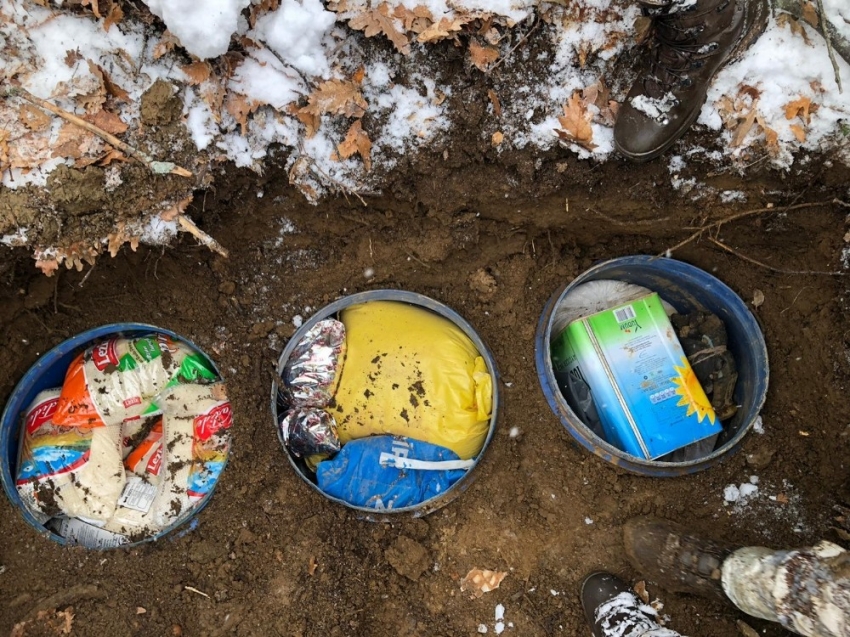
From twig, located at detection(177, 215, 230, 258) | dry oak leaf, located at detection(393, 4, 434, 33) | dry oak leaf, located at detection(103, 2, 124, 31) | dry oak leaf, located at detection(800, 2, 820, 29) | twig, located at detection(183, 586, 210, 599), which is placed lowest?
twig, located at detection(183, 586, 210, 599)

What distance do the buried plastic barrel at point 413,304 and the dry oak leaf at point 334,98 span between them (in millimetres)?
746

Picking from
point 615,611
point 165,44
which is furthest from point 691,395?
point 165,44

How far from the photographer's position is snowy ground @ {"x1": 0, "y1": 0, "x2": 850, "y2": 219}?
5.76 ft

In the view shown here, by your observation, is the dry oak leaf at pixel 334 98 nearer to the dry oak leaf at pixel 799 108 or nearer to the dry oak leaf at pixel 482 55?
the dry oak leaf at pixel 482 55

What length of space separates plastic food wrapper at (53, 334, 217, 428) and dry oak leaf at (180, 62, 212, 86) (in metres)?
1.09

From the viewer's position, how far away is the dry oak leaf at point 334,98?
1881 millimetres

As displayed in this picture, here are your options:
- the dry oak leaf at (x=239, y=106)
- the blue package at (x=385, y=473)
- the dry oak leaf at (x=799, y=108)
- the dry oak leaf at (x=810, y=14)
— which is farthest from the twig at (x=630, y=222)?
the dry oak leaf at (x=239, y=106)

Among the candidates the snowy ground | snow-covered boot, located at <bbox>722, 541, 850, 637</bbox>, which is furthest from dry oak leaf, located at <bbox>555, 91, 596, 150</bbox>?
snow-covered boot, located at <bbox>722, 541, 850, 637</bbox>

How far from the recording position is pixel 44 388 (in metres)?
2.44

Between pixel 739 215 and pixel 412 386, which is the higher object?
pixel 739 215

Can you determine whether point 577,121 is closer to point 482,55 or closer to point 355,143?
point 482,55

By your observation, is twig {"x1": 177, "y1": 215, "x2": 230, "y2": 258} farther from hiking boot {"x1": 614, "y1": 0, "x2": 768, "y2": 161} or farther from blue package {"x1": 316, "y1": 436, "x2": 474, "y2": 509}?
hiking boot {"x1": 614, "y1": 0, "x2": 768, "y2": 161}

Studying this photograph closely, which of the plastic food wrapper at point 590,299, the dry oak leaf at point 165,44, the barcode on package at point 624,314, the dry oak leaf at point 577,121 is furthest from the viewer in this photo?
the plastic food wrapper at point 590,299

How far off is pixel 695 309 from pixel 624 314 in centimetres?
42
